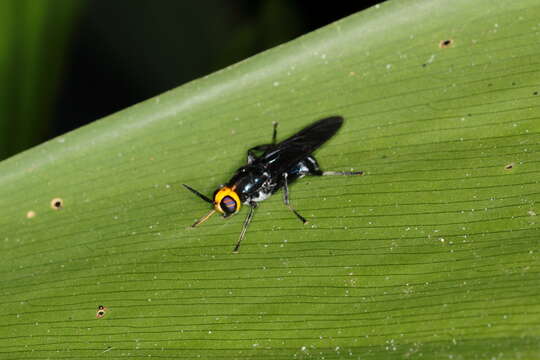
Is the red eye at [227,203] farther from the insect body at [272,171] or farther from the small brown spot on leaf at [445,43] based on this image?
the small brown spot on leaf at [445,43]

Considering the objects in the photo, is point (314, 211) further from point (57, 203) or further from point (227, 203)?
point (57, 203)

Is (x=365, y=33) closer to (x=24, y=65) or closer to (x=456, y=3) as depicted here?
(x=456, y=3)

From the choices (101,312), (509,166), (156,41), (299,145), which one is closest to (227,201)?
(299,145)

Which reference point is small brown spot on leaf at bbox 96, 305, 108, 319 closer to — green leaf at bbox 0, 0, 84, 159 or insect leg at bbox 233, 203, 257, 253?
insect leg at bbox 233, 203, 257, 253

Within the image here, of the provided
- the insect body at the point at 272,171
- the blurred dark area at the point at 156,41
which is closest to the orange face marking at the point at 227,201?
the insect body at the point at 272,171

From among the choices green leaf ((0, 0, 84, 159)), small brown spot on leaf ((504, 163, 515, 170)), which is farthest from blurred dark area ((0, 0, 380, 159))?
small brown spot on leaf ((504, 163, 515, 170))

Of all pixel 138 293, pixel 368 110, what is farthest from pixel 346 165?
pixel 138 293
